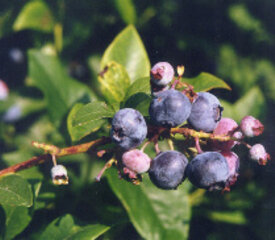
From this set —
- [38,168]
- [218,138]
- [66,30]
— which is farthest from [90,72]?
[218,138]

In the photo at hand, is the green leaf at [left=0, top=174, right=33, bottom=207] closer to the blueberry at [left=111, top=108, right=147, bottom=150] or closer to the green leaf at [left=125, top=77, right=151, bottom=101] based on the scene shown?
the blueberry at [left=111, top=108, right=147, bottom=150]

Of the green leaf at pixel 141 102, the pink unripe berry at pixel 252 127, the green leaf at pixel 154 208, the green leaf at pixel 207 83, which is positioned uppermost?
the green leaf at pixel 141 102

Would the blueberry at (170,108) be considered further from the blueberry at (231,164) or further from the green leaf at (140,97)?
the blueberry at (231,164)

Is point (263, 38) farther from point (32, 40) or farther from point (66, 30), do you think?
point (32, 40)

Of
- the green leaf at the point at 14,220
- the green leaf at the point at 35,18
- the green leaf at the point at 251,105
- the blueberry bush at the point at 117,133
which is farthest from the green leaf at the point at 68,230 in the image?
the green leaf at the point at 35,18

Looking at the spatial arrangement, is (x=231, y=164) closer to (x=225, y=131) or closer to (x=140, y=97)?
(x=225, y=131)

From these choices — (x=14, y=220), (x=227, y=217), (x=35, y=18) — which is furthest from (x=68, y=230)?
(x=35, y=18)

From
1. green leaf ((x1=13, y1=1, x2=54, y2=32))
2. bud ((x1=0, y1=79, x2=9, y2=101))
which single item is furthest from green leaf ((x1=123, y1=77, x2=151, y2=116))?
bud ((x1=0, y1=79, x2=9, y2=101))
